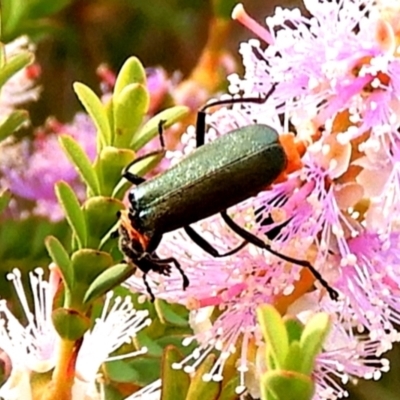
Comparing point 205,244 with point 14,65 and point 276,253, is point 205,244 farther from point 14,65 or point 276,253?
point 14,65

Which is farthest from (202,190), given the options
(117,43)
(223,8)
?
(117,43)

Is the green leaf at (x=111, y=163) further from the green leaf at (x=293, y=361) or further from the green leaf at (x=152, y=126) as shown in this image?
the green leaf at (x=293, y=361)

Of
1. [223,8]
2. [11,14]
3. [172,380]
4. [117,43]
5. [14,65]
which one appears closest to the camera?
[172,380]

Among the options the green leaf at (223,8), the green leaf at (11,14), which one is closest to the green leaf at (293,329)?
the green leaf at (11,14)

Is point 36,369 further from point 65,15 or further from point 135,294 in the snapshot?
point 65,15

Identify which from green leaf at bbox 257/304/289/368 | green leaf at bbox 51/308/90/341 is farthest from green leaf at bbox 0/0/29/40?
green leaf at bbox 257/304/289/368

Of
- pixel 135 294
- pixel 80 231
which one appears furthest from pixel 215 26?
pixel 80 231
